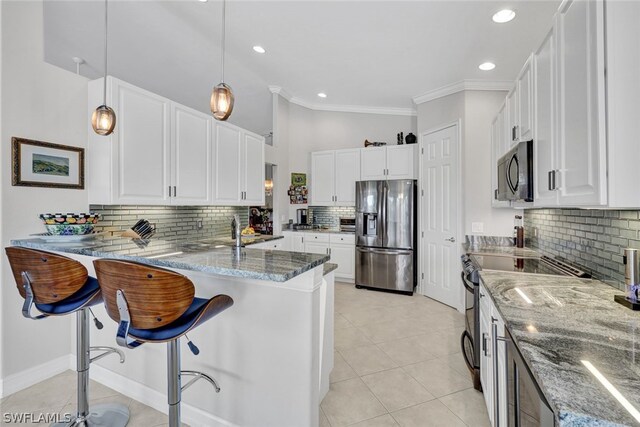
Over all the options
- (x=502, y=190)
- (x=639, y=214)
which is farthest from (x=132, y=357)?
(x=502, y=190)

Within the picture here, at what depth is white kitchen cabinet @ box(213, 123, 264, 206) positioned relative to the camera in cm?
362

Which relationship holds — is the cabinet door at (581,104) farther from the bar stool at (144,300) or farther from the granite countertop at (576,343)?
the bar stool at (144,300)

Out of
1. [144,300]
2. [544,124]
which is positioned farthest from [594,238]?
[144,300]

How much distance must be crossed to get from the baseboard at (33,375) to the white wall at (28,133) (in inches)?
1.1

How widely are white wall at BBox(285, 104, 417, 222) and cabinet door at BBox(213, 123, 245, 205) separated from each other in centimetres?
140

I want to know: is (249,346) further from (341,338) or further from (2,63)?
(2,63)

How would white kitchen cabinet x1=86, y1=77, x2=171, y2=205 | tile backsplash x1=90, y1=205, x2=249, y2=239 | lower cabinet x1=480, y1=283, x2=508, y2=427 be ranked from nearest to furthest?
lower cabinet x1=480, y1=283, x2=508, y2=427 < white kitchen cabinet x1=86, y1=77, x2=171, y2=205 < tile backsplash x1=90, y1=205, x2=249, y2=239

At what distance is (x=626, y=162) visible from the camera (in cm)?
111

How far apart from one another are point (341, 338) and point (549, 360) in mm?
2333

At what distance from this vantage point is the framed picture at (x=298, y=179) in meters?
5.21

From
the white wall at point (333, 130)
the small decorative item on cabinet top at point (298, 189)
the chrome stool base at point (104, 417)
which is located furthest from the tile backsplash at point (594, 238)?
the small decorative item on cabinet top at point (298, 189)

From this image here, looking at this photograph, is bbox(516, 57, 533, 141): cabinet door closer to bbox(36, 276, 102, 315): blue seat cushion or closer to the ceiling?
the ceiling

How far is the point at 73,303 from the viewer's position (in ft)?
5.31

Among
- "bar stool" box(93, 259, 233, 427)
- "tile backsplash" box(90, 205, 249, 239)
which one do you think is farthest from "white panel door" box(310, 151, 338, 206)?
"bar stool" box(93, 259, 233, 427)
